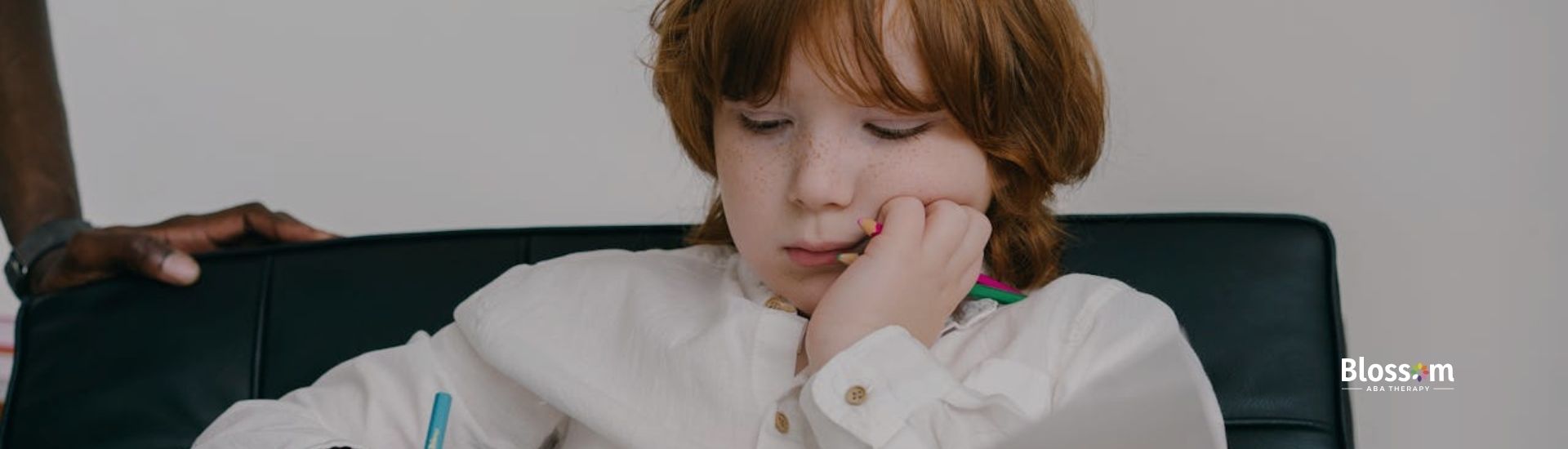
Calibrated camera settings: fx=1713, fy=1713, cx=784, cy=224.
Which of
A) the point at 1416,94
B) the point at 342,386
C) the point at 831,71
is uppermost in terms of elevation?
the point at 831,71

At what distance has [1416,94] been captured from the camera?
170 centimetres

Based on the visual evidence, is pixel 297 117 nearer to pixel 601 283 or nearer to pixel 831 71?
pixel 601 283

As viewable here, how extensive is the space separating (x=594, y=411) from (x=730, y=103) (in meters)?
0.24

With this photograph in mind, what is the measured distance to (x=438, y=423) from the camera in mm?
1094

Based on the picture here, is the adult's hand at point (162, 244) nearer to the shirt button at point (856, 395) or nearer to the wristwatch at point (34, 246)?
the wristwatch at point (34, 246)

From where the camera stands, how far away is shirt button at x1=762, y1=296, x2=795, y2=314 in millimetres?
1196

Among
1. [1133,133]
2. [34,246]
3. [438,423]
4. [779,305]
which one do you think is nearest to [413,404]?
[438,423]

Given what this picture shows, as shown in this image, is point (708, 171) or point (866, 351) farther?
point (708, 171)

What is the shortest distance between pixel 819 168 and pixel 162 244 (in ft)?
2.17

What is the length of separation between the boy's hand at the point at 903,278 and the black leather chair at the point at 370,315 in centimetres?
24

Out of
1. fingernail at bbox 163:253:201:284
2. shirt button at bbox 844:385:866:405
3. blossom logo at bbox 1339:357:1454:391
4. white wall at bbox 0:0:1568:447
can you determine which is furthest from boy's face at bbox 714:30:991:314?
blossom logo at bbox 1339:357:1454:391

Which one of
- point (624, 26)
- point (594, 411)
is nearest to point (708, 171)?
point (594, 411)

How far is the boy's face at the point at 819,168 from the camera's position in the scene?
3.58 ft

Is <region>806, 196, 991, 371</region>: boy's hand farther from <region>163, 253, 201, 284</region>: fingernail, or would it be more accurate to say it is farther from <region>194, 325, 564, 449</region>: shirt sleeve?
<region>163, 253, 201, 284</region>: fingernail
